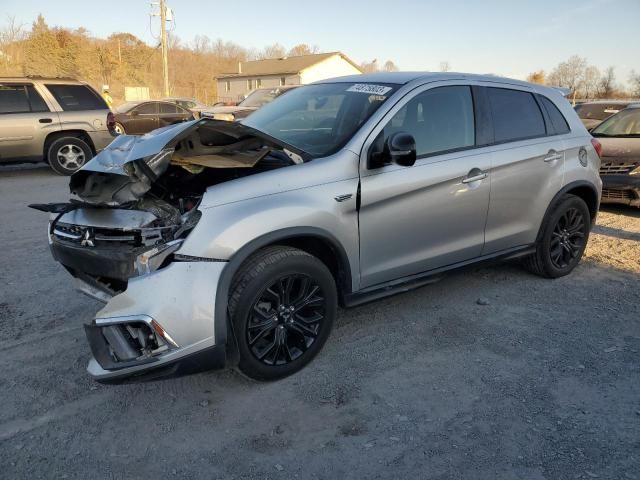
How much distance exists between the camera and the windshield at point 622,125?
8.39m

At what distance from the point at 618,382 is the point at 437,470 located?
4.95 ft

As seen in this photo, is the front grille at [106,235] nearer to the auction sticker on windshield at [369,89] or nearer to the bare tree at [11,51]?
the auction sticker on windshield at [369,89]

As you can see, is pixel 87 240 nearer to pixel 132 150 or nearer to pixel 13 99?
pixel 132 150

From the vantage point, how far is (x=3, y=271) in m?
4.92

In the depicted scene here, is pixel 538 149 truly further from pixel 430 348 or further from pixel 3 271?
pixel 3 271

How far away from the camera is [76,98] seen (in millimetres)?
10531

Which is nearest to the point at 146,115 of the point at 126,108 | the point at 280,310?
the point at 126,108

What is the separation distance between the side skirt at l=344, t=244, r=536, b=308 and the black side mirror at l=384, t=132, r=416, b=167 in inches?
33.5

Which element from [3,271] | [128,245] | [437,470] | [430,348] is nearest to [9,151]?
[3,271]

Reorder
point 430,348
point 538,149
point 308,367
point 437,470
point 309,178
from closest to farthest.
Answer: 1. point 437,470
2. point 309,178
3. point 308,367
4. point 430,348
5. point 538,149

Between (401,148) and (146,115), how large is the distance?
48.8ft

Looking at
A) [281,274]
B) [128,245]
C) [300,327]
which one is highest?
[128,245]

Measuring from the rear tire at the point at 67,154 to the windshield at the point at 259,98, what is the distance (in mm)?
5748

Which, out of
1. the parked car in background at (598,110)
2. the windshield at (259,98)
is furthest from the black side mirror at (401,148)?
the windshield at (259,98)
